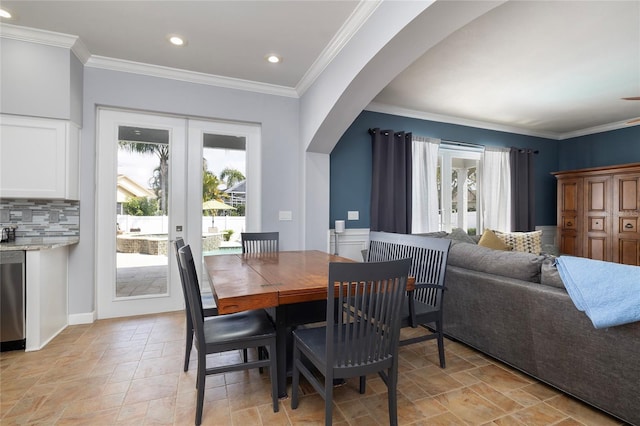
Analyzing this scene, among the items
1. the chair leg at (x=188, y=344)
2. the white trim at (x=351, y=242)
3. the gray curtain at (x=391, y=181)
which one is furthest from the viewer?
the gray curtain at (x=391, y=181)

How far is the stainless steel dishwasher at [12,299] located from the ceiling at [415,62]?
202 centimetres

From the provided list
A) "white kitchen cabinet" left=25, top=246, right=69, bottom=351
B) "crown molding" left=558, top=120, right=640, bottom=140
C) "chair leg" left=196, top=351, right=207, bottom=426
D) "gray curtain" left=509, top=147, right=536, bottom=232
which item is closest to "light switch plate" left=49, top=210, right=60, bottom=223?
"white kitchen cabinet" left=25, top=246, right=69, bottom=351

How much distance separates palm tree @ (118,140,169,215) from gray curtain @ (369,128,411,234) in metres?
2.64

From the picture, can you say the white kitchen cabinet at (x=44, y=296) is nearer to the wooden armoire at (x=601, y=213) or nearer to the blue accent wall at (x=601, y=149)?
the wooden armoire at (x=601, y=213)

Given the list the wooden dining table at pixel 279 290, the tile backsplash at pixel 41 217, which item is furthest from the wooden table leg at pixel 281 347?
the tile backsplash at pixel 41 217

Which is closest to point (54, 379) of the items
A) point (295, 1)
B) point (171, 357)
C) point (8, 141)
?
point (171, 357)

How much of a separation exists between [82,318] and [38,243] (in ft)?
2.91

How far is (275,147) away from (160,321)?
2359 millimetres

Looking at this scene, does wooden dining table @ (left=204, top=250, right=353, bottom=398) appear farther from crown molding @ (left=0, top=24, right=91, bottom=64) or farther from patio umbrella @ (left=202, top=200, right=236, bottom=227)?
crown molding @ (left=0, top=24, right=91, bottom=64)

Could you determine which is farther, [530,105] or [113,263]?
[530,105]

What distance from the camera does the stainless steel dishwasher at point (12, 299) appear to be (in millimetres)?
2514

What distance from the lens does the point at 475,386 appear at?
2084mm

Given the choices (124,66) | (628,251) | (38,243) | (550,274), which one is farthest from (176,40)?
(628,251)

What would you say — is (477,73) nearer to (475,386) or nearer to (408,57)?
(408,57)
